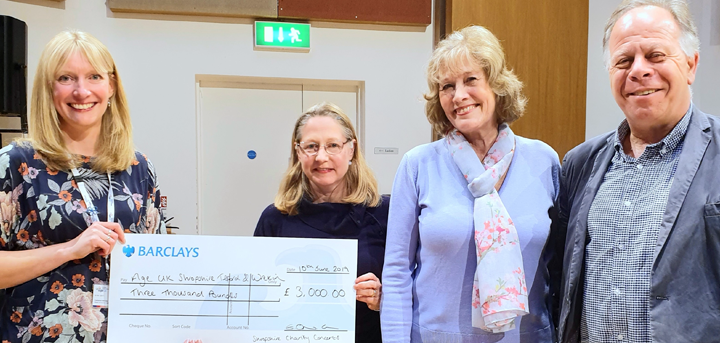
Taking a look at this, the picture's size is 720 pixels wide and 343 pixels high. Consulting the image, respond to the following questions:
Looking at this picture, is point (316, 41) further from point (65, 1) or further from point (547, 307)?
point (547, 307)

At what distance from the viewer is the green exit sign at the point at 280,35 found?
4.78 m

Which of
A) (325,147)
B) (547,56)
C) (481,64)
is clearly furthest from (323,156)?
(547,56)

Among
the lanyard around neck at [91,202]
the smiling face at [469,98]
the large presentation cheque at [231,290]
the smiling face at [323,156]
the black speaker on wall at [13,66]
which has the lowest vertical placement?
the large presentation cheque at [231,290]

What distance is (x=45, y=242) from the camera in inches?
63.3

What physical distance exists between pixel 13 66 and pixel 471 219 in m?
3.79

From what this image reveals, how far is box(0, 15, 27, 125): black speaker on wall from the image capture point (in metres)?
3.73

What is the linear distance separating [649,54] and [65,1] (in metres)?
4.73

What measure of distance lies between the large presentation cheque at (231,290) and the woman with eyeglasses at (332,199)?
0.23 m

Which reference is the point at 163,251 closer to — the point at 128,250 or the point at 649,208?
the point at 128,250

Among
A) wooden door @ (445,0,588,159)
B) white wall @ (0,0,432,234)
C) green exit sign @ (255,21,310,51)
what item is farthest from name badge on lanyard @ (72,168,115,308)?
wooden door @ (445,0,588,159)

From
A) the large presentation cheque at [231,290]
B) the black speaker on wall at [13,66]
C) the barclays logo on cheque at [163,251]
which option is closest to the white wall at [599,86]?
the large presentation cheque at [231,290]

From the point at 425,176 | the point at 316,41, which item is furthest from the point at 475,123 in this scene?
the point at 316,41

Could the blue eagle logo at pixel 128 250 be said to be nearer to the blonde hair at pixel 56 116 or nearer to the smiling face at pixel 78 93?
the blonde hair at pixel 56 116

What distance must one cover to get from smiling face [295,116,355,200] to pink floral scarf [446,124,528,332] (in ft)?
1.93
